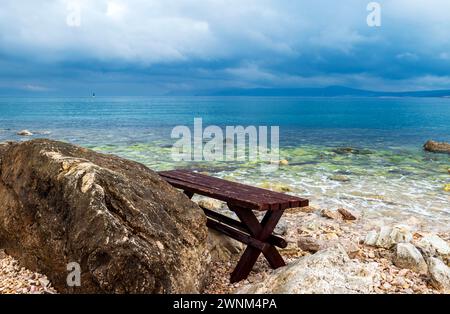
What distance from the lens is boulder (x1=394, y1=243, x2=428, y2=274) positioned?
5715 millimetres

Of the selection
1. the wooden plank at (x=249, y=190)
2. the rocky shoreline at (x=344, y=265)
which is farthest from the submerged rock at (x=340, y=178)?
the wooden plank at (x=249, y=190)

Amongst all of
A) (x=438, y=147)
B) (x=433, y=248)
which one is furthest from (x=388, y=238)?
(x=438, y=147)

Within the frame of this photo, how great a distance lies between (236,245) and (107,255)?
10.6ft

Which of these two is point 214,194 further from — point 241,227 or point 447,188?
point 447,188

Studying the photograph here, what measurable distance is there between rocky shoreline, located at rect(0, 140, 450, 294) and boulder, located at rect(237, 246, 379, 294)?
13mm

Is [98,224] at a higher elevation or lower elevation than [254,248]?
higher

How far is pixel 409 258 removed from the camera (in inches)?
231

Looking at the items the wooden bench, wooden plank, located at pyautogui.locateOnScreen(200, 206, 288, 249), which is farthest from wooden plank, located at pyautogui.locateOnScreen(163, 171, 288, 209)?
wooden plank, located at pyautogui.locateOnScreen(200, 206, 288, 249)

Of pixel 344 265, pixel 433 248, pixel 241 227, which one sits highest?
pixel 344 265

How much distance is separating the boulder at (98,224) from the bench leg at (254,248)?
83 cm

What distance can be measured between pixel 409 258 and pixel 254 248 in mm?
2351

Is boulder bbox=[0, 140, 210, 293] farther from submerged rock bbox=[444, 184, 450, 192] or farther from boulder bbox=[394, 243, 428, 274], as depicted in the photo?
submerged rock bbox=[444, 184, 450, 192]

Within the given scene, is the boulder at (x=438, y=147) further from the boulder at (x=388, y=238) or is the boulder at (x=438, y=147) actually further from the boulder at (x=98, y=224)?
the boulder at (x=98, y=224)
